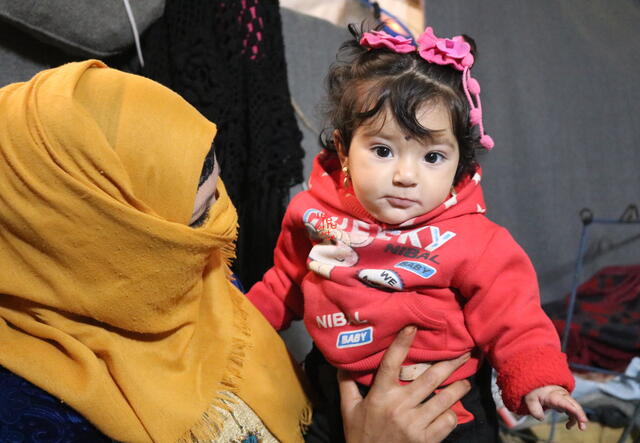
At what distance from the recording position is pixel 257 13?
1.55m

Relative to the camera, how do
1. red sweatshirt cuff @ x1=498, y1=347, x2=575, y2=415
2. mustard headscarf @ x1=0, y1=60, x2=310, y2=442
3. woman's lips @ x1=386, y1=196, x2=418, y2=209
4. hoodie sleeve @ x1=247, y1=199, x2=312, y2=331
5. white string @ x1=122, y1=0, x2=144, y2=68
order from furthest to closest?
white string @ x1=122, y1=0, x2=144, y2=68
hoodie sleeve @ x1=247, y1=199, x2=312, y2=331
woman's lips @ x1=386, y1=196, x2=418, y2=209
red sweatshirt cuff @ x1=498, y1=347, x2=575, y2=415
mustard headscarf @ x1=0, y1=60, x2=310, y2=442

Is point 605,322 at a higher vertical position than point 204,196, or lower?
lower

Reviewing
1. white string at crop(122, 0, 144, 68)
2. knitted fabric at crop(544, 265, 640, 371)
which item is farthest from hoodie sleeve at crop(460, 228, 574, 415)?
knitted fabric at crop(544, 265, 640, 371)

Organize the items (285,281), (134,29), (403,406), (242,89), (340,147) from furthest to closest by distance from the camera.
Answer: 1. (242,89)
2. (134,29)
3. (285,281)
4. (340,147)
5. (403,406)

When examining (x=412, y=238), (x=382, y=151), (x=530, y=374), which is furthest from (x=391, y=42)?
(x=530, y=374)

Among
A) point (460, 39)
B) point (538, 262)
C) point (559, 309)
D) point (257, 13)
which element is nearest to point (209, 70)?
point (257, 13)

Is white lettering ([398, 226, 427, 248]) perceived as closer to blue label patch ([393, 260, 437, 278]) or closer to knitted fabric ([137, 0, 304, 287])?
blue label patch ([393, 260, 437, 278])

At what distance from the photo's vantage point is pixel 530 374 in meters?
0.95

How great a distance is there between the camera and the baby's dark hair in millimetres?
1029

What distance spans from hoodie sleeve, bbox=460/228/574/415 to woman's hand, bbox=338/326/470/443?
0.10 metres

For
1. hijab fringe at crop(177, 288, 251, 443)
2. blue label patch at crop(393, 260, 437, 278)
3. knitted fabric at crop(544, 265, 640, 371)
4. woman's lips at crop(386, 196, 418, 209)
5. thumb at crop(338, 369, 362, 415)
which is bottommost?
knitted fabric at crop(544, 265, 640, 371)

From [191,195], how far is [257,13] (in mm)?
805

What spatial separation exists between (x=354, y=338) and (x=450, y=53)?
1.76 feet

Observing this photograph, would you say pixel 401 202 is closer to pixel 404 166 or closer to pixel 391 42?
pixel 404 166
